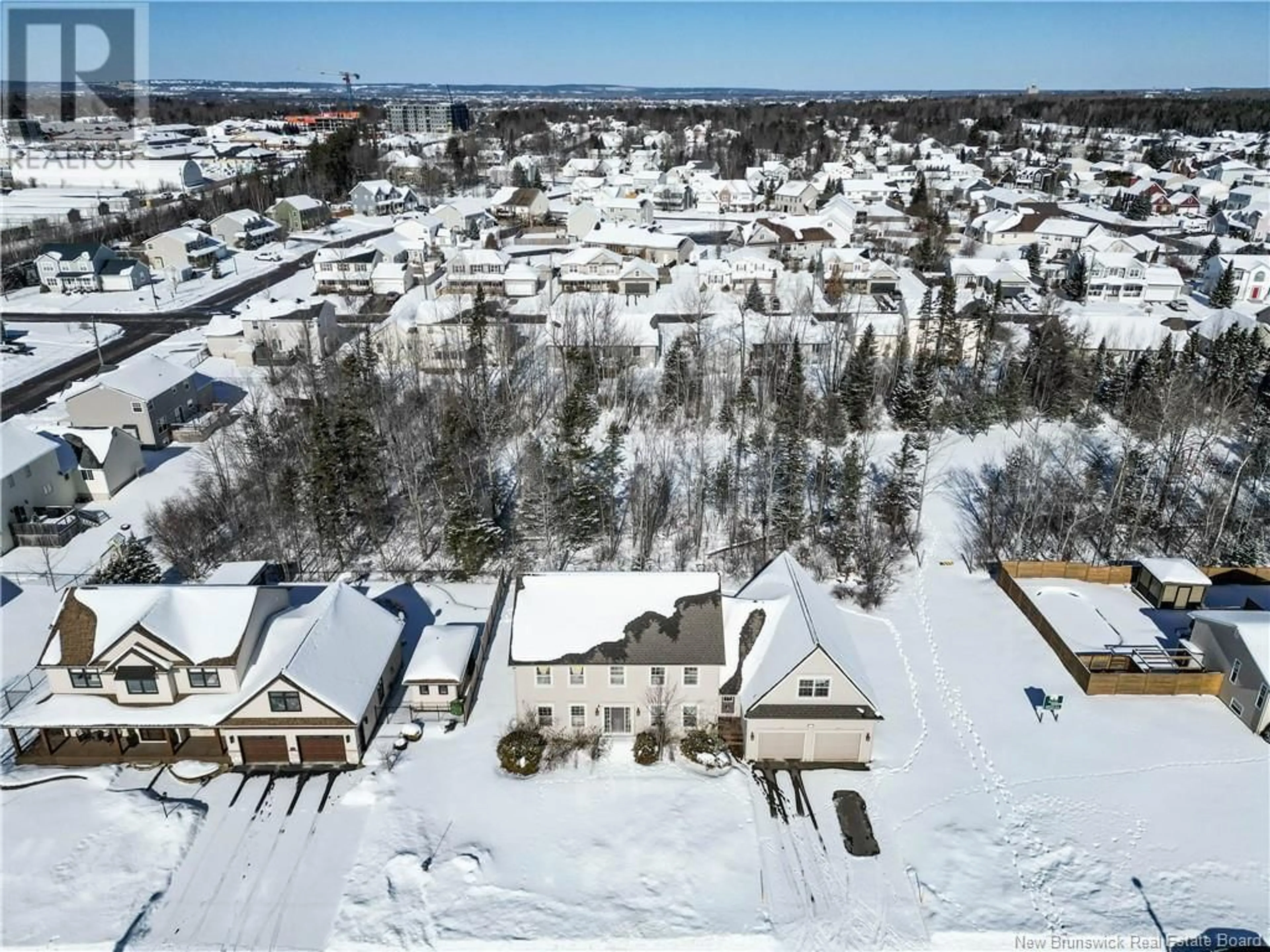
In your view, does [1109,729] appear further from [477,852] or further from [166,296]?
[166,296]

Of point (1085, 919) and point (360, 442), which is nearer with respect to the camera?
point (1085, 919)

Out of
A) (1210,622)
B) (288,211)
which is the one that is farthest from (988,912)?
(288,211)

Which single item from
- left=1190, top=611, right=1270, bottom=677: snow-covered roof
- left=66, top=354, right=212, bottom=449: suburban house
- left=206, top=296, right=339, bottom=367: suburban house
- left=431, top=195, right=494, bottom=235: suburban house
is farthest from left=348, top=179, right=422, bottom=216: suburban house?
left=1190, top=611, right=1270, bottom=677: snow-covered roof

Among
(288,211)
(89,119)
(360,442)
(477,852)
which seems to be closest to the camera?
(477,852)

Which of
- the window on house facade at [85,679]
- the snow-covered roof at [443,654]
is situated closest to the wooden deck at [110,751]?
the window on house facade at [85,679]

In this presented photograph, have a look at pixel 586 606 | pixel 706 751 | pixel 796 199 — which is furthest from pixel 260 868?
pixel 796 199

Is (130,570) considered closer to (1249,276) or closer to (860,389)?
(860,389)
